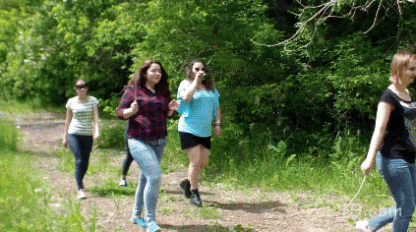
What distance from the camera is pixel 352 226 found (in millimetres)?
4660

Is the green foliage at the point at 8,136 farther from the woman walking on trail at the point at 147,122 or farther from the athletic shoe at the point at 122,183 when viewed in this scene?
the woman walking on trail at the point at 147,122

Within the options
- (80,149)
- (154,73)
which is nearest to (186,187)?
A: (80,149)

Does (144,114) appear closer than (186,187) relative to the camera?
Yes

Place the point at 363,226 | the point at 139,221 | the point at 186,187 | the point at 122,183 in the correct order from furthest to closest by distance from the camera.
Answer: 1. the point at 122,183
2. the point at 186,187
3. the point at 139,221
4. the point at 363,226

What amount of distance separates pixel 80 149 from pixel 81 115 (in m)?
0.38

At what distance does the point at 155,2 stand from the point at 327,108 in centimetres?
351

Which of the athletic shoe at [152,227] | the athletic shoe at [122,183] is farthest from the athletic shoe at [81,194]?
the athletic shoe at [152,227]

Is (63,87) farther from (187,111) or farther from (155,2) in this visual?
(187,111)

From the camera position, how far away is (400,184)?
3.29m

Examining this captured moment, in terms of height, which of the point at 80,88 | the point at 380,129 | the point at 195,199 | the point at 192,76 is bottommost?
the point at 195,199

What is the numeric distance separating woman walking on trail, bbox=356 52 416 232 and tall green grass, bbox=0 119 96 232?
2533mm

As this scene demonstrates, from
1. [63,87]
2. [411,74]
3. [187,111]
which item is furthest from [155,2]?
[63,87]

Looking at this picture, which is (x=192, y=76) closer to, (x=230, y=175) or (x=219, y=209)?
(x=219, y=209)

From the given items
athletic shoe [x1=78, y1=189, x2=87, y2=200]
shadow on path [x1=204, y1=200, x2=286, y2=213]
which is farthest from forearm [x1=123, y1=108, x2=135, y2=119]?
shadow on path [x1=204, y1=200, x2=286, y2=213]
